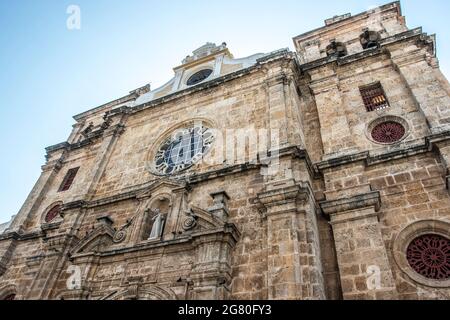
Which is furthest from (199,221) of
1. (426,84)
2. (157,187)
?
(426,84)

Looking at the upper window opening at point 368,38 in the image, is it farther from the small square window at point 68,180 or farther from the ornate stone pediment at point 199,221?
the small square window at point 68,180

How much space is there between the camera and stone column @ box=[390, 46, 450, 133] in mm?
8156

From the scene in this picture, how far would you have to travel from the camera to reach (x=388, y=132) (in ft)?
29.6

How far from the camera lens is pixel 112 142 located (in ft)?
45.1

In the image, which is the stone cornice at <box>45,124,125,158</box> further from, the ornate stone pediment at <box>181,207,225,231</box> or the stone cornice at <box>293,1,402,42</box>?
the stone cornice at <box>293,1,402,42</box>

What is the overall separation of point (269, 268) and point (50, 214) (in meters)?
11.3

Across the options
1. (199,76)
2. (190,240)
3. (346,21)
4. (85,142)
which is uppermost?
(346,21)

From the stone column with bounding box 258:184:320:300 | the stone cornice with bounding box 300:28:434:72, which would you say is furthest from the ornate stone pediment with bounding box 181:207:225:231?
the stone cornice with bounding box 300:28:434:72

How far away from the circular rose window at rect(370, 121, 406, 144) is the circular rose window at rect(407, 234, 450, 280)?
3.06 m

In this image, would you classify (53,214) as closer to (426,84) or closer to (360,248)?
(360,248)

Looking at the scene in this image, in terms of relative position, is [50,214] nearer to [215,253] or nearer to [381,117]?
[215,253]

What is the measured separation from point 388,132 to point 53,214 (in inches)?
534
